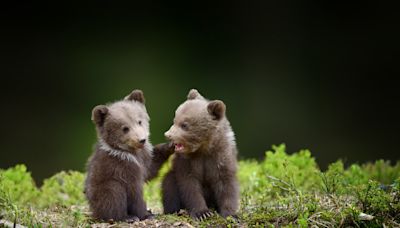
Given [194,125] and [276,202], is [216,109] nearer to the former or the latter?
[194,125]

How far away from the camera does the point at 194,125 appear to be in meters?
6.62

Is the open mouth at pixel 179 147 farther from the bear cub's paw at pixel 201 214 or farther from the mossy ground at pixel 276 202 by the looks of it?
the bear cub's paw at pixel 201 214

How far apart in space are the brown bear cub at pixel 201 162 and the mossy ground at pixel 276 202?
0.61 ft

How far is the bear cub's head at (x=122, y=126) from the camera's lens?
6527mm

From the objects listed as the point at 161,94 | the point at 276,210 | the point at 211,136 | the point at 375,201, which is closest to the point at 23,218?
the point at 211,136

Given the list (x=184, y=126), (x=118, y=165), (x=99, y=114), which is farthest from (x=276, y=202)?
(x=99, y=114)

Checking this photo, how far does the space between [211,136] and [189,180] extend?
449mm

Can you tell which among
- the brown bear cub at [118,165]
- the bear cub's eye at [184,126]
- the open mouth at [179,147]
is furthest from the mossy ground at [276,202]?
the bear cub's eye at [184,126]

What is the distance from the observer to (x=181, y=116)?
6637mm

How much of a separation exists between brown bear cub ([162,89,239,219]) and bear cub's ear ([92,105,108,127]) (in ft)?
1.99

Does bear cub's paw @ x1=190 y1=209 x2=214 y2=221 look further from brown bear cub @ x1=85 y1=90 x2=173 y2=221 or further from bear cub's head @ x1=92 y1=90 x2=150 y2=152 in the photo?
bear cub's head @ x1=92 y1=90 x2=150 y2=152

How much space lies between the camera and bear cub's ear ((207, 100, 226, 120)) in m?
6.68

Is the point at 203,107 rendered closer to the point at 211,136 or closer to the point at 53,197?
the point at 211,136

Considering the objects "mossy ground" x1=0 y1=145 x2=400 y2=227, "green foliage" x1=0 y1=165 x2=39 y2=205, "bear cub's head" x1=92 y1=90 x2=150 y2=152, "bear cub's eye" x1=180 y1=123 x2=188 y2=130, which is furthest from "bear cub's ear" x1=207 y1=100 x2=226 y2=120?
"green foliage" x1=0 y1=165 x2=39 y2=205
